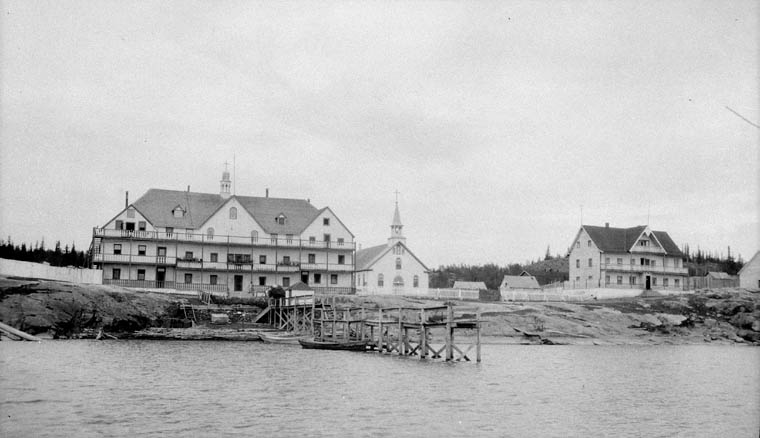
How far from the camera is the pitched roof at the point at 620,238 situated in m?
96.8

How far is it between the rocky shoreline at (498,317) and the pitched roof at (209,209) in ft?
48.6

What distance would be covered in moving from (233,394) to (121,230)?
53.5 meters

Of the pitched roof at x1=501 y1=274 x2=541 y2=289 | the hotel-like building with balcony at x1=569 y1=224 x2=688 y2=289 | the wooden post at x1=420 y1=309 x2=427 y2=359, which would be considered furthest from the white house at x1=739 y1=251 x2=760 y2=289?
the wooden post at x1=420 y1=309 x2=427 y2=359

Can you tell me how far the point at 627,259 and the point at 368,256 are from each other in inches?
1358

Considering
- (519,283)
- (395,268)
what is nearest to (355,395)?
(395,268)

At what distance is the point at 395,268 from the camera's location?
8794 centimetres

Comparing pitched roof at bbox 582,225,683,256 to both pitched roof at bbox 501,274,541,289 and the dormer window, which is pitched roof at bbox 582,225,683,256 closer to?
pitched roof at bbox 501,274,541,289

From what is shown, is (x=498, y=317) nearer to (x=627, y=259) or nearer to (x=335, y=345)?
(x=335, y=345)

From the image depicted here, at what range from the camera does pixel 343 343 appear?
174 feet

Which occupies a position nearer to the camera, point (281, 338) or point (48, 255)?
point (281, 338)

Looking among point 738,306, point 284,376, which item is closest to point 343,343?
point 284,376

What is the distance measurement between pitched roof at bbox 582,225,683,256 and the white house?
29.8ft

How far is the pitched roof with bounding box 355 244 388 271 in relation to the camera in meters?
88.7

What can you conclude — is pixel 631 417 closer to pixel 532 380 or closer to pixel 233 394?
pixel 532 380
